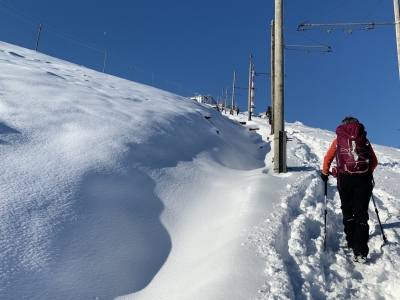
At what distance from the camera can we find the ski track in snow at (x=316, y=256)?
8.81 feet

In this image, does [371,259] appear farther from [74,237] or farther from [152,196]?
[74,237]

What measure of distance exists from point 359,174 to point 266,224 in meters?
1.34

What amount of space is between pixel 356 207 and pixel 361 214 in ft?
0.34

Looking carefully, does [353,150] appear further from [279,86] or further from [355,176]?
[279,86]

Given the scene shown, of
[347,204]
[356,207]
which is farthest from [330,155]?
[356,207]

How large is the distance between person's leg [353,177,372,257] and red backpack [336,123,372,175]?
0.17 meters

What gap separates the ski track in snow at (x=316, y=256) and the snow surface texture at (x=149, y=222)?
0.05ft

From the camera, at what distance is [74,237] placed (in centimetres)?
277

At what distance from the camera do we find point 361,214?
3506 millimetres

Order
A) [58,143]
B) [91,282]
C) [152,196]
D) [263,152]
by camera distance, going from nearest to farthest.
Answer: [91,282] → [152,196] → [58,143] → [263,152]

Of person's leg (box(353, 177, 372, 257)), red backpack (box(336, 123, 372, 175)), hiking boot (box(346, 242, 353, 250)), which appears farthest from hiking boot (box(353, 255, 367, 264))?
red backpack (box(336, 123, 372, 175))

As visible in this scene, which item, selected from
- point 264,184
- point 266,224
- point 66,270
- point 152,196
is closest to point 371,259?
point 266,224

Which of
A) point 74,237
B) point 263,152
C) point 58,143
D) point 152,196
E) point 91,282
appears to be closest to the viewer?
point 91,282

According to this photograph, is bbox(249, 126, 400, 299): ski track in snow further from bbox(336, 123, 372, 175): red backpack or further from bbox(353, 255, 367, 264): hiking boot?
bbox(336, 123, 372, 175): red backpack
